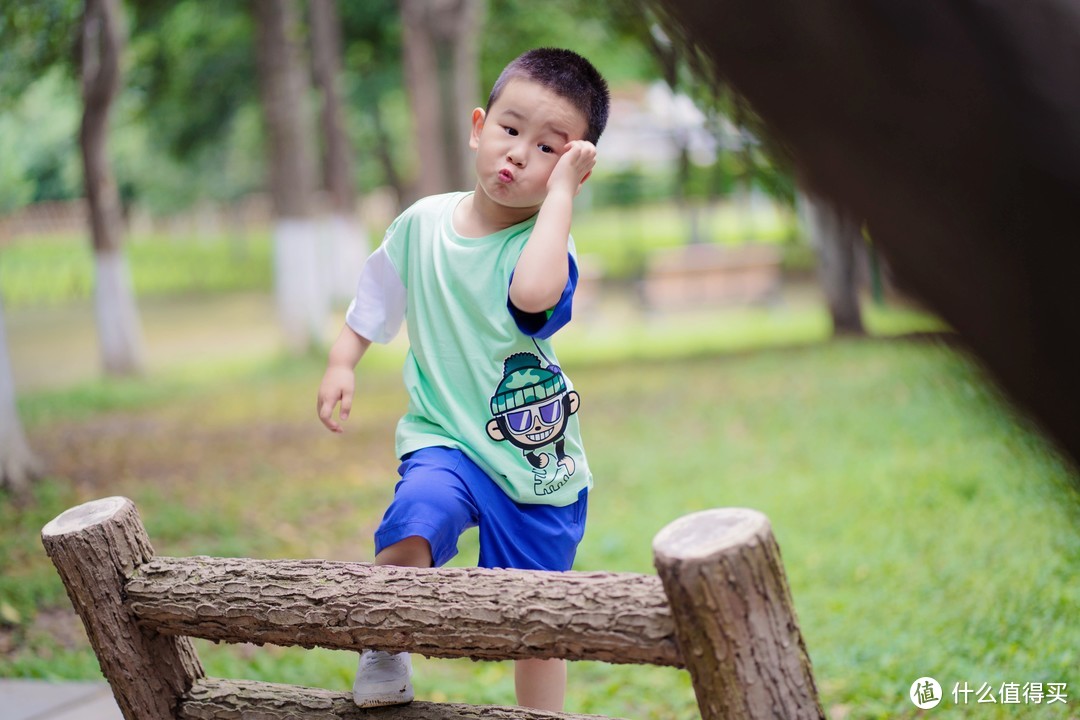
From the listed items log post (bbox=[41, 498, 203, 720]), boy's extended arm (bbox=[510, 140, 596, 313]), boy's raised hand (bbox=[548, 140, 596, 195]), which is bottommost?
log post (bbox=[41, 498, 203, 720])

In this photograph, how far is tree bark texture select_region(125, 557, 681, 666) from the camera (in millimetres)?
1963

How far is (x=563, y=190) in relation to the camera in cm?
234

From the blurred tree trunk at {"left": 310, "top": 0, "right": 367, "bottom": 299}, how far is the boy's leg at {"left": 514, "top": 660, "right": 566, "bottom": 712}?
1502 centimetres

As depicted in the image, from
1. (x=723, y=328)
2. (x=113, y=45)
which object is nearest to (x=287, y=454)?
(x=113, y=45)

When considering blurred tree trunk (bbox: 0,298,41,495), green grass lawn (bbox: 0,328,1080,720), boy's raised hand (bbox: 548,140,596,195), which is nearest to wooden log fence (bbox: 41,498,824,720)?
green grass lawn (bbox: 0,328,1080,720)

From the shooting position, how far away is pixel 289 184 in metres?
13.1

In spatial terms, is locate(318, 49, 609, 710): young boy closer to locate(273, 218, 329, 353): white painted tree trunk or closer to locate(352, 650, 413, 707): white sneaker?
locate(352, 650, 413, 707): white sneaker

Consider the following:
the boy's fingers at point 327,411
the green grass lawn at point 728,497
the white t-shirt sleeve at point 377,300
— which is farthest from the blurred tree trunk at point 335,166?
the boy's fingers at point 327,411

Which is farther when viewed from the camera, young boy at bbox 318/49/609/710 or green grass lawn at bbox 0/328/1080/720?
green grass lawn at bbox 0/328/1080/720

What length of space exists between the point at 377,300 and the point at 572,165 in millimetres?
628

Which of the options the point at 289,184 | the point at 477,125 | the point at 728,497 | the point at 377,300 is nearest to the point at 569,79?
the point at 477,125

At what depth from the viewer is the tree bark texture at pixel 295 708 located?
2.41 metres

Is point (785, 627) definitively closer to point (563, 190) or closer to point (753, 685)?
point (753, 685)

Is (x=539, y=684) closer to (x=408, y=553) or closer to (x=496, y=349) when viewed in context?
(x=408, y=553)
